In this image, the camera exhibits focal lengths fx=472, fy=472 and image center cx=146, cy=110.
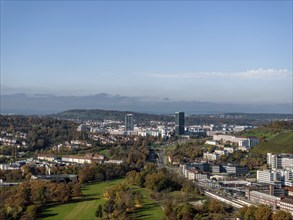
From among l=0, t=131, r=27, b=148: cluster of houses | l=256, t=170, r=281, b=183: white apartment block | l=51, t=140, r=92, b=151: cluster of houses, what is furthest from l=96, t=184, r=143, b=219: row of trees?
l=0, t=131, r=27, b=148: cluster of houses

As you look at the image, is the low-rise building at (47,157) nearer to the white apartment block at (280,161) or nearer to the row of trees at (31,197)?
the row of trees at (31,197)

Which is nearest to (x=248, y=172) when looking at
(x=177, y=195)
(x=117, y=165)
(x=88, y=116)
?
(x=117, y=165)

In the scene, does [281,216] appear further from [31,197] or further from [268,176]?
[268,176]

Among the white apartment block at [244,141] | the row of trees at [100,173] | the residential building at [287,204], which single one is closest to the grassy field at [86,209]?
the row of trees at [100,173]

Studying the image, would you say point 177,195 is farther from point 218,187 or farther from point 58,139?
point 58,139

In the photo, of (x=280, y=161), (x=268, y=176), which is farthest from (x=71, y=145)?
(x=268, y=176)

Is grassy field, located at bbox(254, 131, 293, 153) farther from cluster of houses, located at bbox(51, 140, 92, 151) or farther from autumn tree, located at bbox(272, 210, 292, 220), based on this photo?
autumn tree, located at bbox(272, 210, 292, 220)
